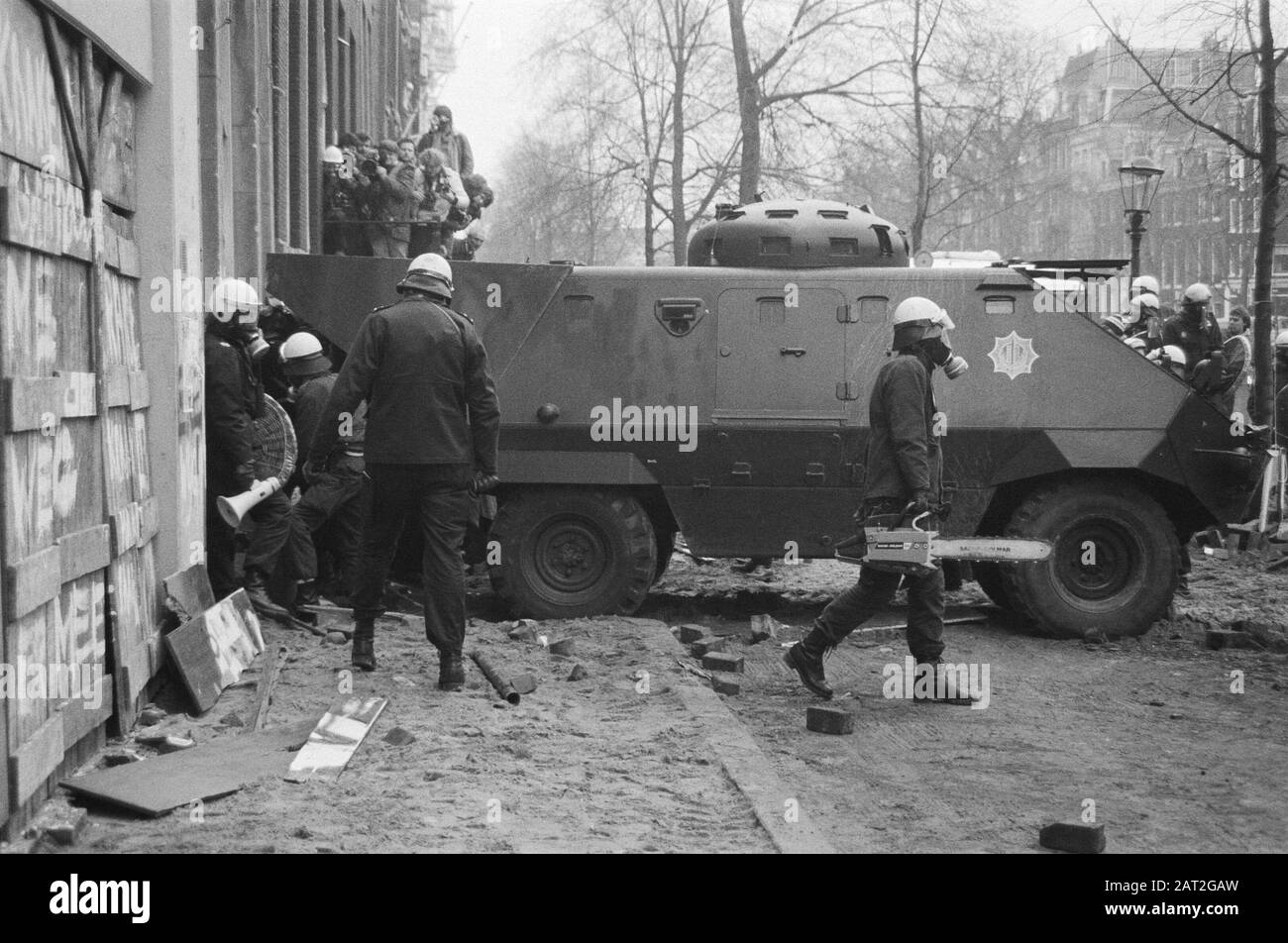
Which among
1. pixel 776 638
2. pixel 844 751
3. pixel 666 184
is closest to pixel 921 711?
pixel 844 751

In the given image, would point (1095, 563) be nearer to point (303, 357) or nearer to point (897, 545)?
point (897, 545)

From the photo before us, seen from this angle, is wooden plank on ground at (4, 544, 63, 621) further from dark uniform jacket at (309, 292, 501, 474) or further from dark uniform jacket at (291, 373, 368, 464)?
dark uniform jacket at (291, 373, 368, 464)

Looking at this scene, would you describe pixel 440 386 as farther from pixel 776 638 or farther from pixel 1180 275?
pixel 1180 275

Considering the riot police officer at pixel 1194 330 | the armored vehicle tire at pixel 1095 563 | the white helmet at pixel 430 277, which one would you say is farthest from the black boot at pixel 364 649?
the riot police officer at pixel 1194 330

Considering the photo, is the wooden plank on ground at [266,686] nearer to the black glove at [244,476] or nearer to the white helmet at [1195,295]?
the black glove at [244,476]

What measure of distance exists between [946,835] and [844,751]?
147 centimetres

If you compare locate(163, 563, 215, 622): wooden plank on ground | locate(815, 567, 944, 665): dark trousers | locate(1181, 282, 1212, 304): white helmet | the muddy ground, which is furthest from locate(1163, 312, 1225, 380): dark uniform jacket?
locate(163, 563, 215, 622): wooden plank on ground

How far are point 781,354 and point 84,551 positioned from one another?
5.45 meters

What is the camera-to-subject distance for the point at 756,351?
1034cm

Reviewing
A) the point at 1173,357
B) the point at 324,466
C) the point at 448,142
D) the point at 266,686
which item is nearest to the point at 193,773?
the point at 266,686

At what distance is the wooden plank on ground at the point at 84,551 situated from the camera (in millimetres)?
5540

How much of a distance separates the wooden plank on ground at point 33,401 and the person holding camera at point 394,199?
911 cm

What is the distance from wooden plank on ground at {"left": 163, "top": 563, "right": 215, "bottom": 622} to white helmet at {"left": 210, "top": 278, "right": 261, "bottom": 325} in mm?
1523

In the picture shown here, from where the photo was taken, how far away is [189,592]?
769 centimetres
